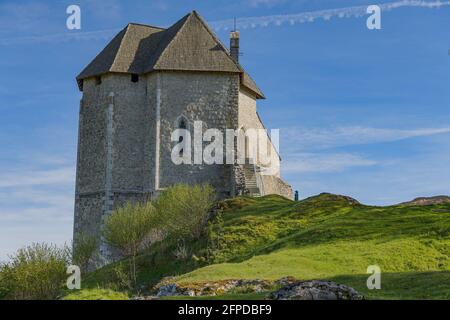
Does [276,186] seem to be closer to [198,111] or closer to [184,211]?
[198,111]

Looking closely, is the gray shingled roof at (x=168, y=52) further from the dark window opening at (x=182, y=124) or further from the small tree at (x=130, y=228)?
the small tree at (x=130, y=228)

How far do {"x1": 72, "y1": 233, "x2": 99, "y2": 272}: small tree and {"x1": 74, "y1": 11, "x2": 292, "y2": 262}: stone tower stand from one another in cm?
275

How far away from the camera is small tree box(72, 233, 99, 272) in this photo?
4422 centimetres

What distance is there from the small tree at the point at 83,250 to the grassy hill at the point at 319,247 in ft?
7.61

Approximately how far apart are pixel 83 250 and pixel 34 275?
9209 millimetres

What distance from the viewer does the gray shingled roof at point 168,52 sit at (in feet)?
169

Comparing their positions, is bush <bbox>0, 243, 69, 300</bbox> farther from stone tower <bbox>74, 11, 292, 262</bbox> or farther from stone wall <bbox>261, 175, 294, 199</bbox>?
stone wall <bbox>261, 175, 294, 199</bbox>

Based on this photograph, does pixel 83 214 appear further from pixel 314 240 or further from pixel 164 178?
pixel 314 240

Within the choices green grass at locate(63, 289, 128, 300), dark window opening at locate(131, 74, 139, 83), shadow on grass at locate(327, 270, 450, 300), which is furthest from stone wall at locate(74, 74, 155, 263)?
green grass at locate(63, 289, 128, 300)

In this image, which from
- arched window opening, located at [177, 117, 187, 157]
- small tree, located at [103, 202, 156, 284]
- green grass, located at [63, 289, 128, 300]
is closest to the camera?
green grass, located at [63, 289, 128, 300]

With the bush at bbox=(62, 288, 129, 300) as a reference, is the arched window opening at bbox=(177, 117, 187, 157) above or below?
above

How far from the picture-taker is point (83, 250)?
44844 millimetres

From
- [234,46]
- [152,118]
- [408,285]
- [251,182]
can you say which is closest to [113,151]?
[152,118]
